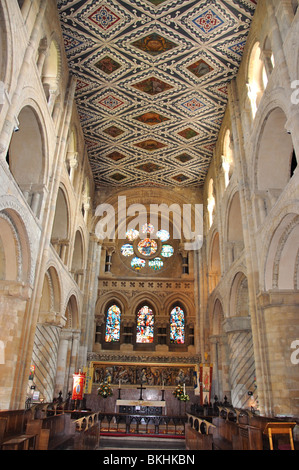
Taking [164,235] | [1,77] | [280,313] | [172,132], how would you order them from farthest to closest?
[164,235] → [172,132] → [280,313] → [1,77]

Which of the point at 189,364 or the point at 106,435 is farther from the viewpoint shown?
the point at 189,364

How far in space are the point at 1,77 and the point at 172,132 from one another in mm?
11323

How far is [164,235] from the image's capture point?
26.2 meters

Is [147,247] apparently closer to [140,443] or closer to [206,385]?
[206,385]

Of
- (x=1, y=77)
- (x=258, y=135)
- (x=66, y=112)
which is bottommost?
(x=1, y=77)

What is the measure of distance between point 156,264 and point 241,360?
10941 millimetres

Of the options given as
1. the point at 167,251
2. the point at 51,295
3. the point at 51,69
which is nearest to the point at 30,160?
the point at 51,69

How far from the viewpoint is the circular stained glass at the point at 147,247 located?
83.5 feet

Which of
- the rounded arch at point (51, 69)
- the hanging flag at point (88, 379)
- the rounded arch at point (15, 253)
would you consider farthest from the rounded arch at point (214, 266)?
the rounded arch at point (15, 253)

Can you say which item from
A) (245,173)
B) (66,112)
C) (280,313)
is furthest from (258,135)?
(66,112)

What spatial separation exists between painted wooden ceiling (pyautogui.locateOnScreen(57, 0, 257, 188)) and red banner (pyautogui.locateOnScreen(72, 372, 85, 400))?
11.9 m

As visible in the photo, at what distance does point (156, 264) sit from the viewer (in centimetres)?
2512

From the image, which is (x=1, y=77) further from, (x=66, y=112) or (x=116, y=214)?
(x=116, y=214)

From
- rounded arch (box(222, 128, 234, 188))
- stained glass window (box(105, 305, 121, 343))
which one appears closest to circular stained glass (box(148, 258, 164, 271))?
stained glass window (box(105, 305, 121, 343))
